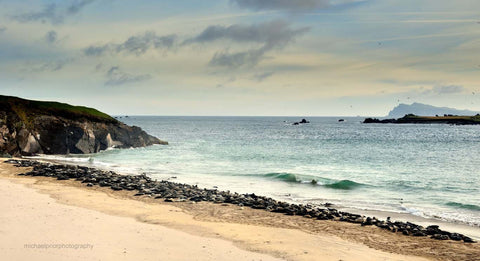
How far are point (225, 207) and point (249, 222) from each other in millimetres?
3200

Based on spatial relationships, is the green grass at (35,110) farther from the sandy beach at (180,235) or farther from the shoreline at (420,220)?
the shoreline at (420,220)

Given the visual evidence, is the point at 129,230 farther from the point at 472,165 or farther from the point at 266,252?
the point at 472,165

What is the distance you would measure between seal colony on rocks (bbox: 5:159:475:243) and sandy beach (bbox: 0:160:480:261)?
2.56 feet

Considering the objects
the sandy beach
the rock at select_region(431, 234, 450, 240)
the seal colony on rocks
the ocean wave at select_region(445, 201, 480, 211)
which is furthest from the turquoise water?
the sandy beach

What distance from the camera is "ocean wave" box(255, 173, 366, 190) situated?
29672 mm

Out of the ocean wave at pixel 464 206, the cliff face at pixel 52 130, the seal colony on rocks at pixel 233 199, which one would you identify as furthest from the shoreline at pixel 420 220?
the cliff face at pixel 52 130

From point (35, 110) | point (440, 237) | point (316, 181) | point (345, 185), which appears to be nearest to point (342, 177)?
point (316, 181)

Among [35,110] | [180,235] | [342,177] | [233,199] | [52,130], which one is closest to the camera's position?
[180,235]

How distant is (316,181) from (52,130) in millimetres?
39353

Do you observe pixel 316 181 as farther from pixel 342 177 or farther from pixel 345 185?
pixel 342 177

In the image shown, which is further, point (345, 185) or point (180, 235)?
point (345, 185)

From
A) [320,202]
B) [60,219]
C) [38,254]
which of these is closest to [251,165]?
[320,202]

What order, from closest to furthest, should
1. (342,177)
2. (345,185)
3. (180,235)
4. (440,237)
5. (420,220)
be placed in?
(180,235) → (440,237) → (420,220) → (345,185) → (342,177)

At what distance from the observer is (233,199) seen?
21.8 meters
